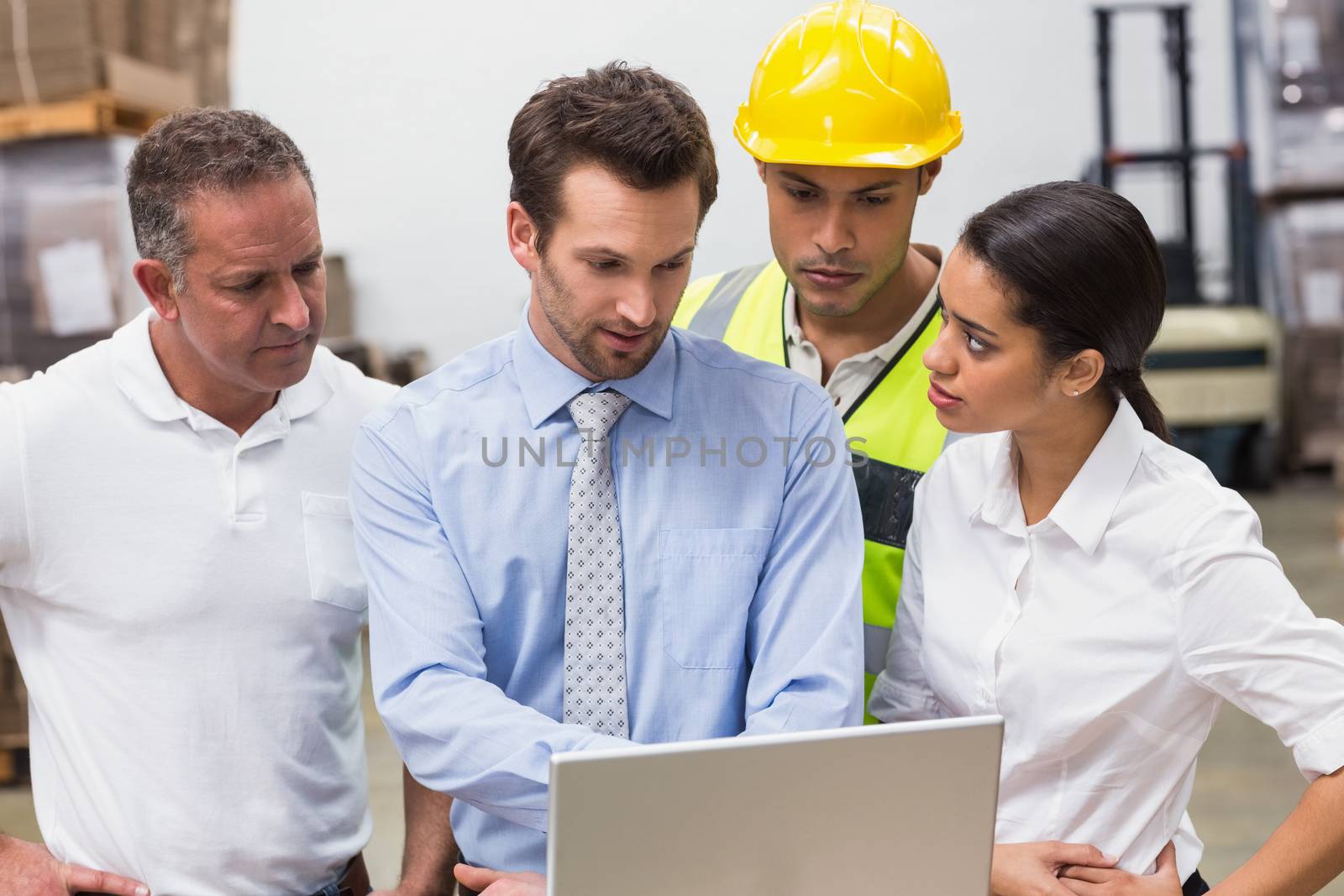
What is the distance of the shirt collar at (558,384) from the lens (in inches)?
59.1

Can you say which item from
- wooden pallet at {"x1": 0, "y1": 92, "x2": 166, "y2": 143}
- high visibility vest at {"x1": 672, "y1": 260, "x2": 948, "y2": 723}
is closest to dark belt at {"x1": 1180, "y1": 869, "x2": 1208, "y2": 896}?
high visibility vest at {"x1": 672, "y1": 260, "x2": 948, "y2": 723}

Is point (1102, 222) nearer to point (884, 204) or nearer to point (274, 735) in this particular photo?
point (884, 204)

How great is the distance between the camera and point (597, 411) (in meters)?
1.50

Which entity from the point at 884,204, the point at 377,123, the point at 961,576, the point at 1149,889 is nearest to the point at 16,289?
the point at 377,123

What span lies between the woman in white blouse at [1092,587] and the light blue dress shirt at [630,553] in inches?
7.1

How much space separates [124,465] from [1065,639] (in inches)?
44.6

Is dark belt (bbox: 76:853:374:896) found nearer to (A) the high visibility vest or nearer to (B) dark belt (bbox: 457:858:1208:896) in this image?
(B) dark belt (bbox: 457:858:1208:896)

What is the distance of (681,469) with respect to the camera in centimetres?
150

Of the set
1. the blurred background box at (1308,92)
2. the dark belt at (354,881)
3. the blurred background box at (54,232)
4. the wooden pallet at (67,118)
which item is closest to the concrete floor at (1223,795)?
the blurred background box at (54,232)

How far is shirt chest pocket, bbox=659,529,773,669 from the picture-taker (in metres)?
1.45

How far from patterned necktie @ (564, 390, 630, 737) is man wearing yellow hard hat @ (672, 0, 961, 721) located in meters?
0.47

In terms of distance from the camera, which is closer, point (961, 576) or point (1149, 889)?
point (1149, 889)

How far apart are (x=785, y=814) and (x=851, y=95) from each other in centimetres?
110

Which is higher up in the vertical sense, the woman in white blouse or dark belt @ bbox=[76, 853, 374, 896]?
the woman in white blouse
